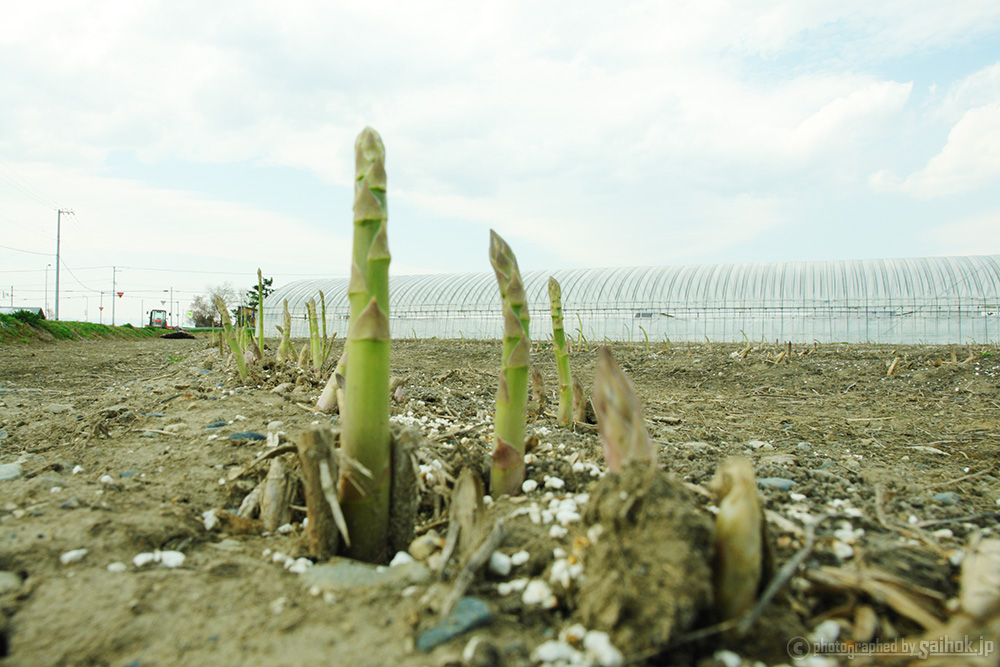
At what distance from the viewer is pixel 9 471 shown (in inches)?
87.2

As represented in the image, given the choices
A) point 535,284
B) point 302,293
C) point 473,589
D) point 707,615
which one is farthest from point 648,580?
point 302,293

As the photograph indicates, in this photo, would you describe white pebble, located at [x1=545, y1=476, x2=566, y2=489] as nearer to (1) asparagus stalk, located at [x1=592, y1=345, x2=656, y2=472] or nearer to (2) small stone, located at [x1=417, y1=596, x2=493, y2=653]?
(1) asparagus stalk, located at [x1=592, y1=345, x2=656, y2=472]

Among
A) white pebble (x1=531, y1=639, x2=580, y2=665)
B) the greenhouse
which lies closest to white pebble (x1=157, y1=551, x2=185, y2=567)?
white pebble (x1=531, y1=639, x2=580, y2=665)

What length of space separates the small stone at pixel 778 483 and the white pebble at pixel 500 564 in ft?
3.60

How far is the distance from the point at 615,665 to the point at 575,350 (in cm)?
968

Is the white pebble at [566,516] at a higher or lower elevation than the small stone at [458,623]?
higher

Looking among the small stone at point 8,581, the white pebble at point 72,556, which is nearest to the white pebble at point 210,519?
the white pebble at point 72,556

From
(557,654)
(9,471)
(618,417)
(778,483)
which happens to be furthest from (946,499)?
(9,471)

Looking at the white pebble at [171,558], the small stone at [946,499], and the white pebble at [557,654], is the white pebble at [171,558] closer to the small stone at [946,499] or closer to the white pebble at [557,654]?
the white pebble at [557,654]

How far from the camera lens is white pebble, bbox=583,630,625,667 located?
1.00 meters

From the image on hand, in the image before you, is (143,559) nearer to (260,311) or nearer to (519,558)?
(519,558)

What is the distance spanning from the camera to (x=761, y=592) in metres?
1.10

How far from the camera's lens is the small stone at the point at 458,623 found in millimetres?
1102

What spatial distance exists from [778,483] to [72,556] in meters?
2.21
